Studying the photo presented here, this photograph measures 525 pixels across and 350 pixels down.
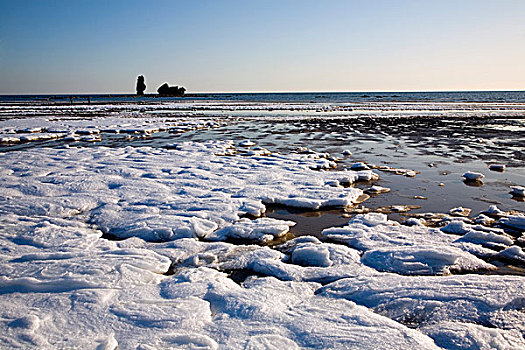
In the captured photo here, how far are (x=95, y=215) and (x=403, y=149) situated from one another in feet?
31.3

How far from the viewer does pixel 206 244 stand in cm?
425

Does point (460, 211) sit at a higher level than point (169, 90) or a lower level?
lower

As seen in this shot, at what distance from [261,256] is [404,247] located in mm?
1676

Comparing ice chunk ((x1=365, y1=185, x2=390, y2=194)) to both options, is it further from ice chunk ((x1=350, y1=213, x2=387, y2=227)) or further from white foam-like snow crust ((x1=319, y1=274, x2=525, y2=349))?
white foam-like snow crust ((x1=319, y1=274, x2=525, y2=349))

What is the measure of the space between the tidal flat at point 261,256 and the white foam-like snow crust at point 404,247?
21 millimetres

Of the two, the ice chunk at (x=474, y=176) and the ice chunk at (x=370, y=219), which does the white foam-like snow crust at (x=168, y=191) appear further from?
the ice chunk at (x=474, y=176)

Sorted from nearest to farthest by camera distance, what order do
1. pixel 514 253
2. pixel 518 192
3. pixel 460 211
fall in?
1. pixel 514 253
2. pixel 460 211
3. pixel 518 192

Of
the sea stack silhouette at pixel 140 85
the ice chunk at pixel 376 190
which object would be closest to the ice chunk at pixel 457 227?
the ice chunk at pixel 376 190

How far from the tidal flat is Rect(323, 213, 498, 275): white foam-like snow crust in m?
0.02

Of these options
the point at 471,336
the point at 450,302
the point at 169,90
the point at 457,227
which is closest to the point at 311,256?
the point at 450,302

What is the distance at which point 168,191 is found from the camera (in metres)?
6.36

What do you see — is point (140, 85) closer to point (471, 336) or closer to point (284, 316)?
point (284, 316)

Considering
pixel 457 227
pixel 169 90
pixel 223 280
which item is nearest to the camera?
pixel 223 280

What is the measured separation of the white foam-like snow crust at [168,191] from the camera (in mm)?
4777
